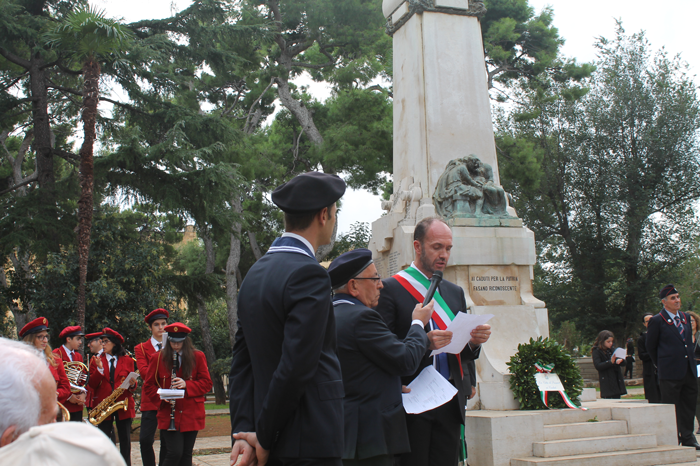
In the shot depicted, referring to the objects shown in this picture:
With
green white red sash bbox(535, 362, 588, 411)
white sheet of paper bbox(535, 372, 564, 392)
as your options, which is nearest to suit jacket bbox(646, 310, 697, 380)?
green white red sash bbox(535, 362, 588, 411)

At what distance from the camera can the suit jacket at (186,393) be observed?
264 inches

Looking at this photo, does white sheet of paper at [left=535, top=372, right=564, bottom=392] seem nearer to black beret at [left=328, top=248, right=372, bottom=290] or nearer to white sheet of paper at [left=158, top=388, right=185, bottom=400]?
white sheet of paper at [left=158, top=388, right=185, bottom=400]

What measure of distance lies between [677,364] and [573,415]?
1915 mm

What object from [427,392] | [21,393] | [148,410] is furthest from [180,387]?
[21,393]

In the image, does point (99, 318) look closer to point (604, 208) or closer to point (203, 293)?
point (203, 293)

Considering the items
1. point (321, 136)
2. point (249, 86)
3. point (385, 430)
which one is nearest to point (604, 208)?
point (321, 136)

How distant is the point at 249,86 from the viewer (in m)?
26.8

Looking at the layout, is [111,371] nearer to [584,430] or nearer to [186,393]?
[186,393]

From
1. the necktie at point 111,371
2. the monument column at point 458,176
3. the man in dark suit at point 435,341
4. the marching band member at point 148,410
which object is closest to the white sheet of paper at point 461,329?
the man in dark suit at point 435,341

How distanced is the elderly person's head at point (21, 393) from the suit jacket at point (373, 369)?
1.77 m

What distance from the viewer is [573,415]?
7375 mm

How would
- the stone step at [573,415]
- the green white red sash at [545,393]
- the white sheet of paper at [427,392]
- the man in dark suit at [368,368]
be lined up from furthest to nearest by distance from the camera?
the green white red sash at [545,393]
the stone step at [573,415]
the white sheet of paper at [427,392]
the man in dark suit at [368,368]

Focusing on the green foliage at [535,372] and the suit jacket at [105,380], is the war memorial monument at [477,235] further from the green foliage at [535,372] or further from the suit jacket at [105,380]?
the suit jacket at [105,380]

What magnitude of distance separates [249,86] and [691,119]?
17.6 metres
